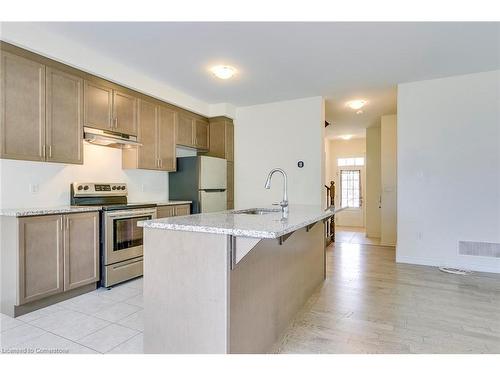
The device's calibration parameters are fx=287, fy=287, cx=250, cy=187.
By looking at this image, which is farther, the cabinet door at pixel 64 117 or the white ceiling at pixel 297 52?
the cabinet door at pixel 64 117

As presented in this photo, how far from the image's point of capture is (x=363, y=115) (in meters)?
6.04

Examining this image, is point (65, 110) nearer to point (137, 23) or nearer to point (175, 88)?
point (137, 23)

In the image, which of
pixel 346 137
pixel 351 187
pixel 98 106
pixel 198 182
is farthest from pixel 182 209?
pixel 351 187

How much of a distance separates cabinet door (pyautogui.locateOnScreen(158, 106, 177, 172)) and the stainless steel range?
2.95ft

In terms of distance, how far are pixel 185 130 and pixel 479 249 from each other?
471 cm

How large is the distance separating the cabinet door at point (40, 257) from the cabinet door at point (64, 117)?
2.37 feet

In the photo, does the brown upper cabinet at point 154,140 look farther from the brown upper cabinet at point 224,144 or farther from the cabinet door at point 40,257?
the cabinet door at point 40,257

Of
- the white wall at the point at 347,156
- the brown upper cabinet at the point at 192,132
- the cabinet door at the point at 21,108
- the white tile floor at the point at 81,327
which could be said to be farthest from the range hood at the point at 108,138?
the white wall at the point at 347,156

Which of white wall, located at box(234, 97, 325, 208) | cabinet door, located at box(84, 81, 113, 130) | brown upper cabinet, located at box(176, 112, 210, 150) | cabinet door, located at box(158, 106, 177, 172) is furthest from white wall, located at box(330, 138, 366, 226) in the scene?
Answer: cabinet door, located at box(84, 81, 113, 130)

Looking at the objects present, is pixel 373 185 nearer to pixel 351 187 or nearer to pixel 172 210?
pixel 351 187

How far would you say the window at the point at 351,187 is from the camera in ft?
29.9

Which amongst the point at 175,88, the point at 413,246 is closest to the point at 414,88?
the point at 413,246

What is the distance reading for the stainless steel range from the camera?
10.5 feet
